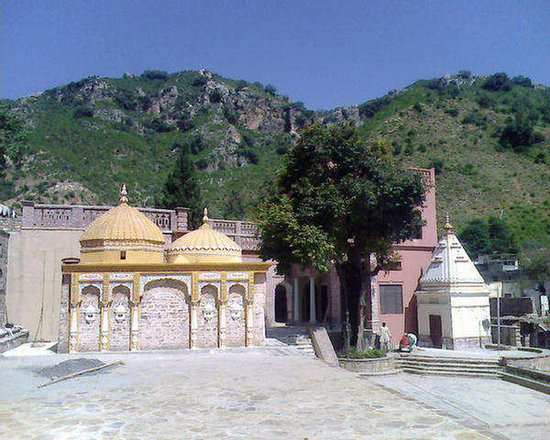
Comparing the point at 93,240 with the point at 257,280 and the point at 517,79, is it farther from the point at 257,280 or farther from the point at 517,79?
the point at 517,79

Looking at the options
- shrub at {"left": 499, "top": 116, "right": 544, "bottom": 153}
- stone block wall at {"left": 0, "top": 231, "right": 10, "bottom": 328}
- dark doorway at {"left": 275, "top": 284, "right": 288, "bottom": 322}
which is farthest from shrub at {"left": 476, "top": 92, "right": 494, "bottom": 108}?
stone block wall at {"left": 0, "top": 231, "right": 10, "bottom": 328}

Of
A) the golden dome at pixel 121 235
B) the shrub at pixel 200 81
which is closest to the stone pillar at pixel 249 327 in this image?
the golden dome at pixel 121 235

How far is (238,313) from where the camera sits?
19.3 meters

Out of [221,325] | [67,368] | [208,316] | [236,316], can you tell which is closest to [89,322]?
[208,316]

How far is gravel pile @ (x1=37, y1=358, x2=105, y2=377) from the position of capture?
13.2 metres

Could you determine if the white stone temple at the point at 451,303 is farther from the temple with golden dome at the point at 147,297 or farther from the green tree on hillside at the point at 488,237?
the green tree on hillside at the point at 488,237

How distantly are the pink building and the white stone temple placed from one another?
79cm

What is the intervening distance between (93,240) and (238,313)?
20.4 feet

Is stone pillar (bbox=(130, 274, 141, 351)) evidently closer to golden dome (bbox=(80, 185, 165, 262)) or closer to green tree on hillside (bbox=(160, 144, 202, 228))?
golden dome (bbox=(80, 185, 165, 262))

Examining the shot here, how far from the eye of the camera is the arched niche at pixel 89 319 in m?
18.1

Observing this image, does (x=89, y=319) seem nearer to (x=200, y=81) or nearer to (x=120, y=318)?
(x=120, y=318)

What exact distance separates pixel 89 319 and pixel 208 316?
422cm

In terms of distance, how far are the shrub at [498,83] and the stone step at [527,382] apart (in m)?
79.5

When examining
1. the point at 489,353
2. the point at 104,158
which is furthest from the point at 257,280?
the point at 104,158
